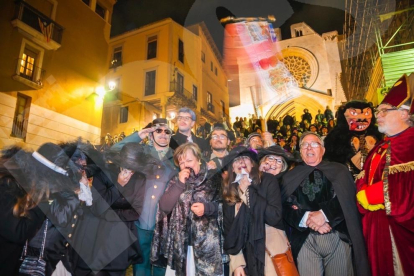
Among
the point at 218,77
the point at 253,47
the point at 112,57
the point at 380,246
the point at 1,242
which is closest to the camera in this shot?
the point at 1,242

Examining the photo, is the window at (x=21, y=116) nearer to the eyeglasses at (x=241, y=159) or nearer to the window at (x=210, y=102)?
the window at (x=210, y=102)

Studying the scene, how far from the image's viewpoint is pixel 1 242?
2.10 meters

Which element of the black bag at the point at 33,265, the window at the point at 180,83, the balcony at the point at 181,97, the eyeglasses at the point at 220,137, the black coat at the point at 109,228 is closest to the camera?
the black bag at the point at 33,265

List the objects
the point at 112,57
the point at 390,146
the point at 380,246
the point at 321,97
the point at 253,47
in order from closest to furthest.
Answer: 1. the point at 380,246
2. the point at 390,146
3. the point at 112,57
4. the point at 321,97
5. the point at 253,47

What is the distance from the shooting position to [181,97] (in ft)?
51.3

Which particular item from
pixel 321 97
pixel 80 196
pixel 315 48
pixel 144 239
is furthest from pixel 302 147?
pixel 315 48

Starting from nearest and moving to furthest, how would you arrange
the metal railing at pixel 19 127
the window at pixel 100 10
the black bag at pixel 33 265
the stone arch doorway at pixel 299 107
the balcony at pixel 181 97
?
the black bag at pixel 33 265
the metal railing at pixel 19 127
the window at pixel 100 10
the balcony at pixel 181 97
the stone arch doorway at pixel 299 107

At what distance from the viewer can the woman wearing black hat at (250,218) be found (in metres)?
2.41

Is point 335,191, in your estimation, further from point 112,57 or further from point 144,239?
point 112,57

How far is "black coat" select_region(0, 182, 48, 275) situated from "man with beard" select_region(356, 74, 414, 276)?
116 inches

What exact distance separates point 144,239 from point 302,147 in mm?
2004

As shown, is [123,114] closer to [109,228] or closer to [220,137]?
[220,137]

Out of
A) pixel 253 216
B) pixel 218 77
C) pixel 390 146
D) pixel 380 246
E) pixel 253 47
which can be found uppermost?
pixel 253 47

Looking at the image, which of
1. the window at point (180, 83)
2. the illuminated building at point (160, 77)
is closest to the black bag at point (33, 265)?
the illuminated building at point (160, 77)
